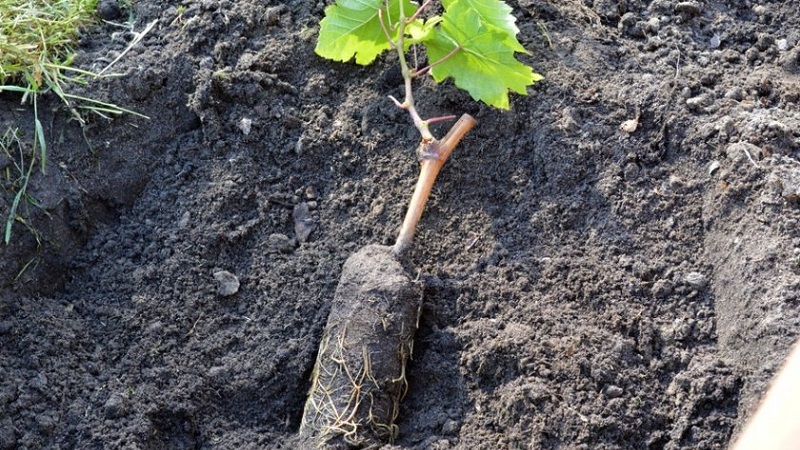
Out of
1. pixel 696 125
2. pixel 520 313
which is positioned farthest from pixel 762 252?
pixel 520 313

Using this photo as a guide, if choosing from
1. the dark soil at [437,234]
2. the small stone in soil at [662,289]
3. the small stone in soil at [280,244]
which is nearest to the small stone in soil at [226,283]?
the dark soil at [437,234]

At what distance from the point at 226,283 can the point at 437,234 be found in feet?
1.84

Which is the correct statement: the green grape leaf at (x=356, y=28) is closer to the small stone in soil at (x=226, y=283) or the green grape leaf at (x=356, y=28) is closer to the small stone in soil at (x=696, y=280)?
the small stone in soil at (x=226, y=283)

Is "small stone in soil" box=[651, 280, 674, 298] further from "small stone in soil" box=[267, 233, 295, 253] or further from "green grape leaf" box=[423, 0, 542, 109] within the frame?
"small stone in soil" box=[267, 233, 295, 253]

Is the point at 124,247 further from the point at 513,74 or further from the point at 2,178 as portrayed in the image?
the point at 513,74

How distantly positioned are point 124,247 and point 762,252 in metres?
1.62

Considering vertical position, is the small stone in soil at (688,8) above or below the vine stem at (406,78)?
above

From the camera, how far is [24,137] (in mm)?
2604

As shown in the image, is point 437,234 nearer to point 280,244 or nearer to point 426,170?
point 426,170

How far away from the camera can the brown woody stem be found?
2.38 metres

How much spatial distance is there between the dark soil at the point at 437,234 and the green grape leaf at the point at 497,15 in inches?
8.7

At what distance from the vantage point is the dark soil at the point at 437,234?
86.0 inches

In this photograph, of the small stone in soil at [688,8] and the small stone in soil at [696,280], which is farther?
the small stone in soil at [688,8]

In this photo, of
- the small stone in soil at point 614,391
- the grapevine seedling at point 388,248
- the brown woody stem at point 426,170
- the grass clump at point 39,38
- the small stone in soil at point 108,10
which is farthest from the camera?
the small stone in soil at point 108,10
